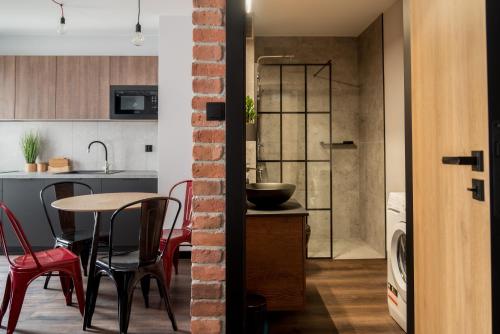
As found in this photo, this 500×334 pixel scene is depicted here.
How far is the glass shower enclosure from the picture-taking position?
4742 mm

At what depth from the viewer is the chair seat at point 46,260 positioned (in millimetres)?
2392

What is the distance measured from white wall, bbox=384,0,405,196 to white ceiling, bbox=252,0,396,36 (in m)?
0.23

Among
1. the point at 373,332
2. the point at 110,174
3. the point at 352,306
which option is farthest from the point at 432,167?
the point at 110,174

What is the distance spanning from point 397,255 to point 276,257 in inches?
36.5

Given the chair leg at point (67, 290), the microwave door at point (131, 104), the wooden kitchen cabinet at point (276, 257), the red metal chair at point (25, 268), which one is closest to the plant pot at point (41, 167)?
the microwave door at point (131, 104)

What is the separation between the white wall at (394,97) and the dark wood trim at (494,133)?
243 centimetres

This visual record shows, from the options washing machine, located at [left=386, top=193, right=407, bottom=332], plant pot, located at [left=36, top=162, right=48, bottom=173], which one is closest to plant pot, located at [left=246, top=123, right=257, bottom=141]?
washing machine, located at [left=386, top=193, right=407, bottom=332]

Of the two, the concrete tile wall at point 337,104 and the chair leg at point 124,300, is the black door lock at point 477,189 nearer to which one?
the chair leg at point 124,300

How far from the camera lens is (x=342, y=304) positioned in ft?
9.57

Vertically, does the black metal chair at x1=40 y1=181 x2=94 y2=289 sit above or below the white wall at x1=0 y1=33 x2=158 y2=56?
below

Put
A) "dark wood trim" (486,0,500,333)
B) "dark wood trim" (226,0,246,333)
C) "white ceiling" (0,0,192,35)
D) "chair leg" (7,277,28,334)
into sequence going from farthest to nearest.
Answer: "white ceiling" (0,0,192,35), "chair leg" (7,277,28,334), "dark wood trim" (226,0,246,333), "dark wood trim" (486,0,500,333)

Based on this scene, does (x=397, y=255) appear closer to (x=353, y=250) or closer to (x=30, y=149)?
(x=353, y=250)

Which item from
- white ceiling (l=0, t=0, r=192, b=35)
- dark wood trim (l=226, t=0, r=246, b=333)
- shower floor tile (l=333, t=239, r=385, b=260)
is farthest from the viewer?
shower floor tile (l=333, t=239, r=385, b=260)

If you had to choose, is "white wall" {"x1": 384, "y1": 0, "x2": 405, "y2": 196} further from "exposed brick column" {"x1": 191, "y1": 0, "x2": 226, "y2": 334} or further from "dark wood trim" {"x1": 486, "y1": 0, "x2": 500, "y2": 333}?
"exposed brick column" {"x1": 191, "y1": 0, "x2": 226, "y2": 334}
